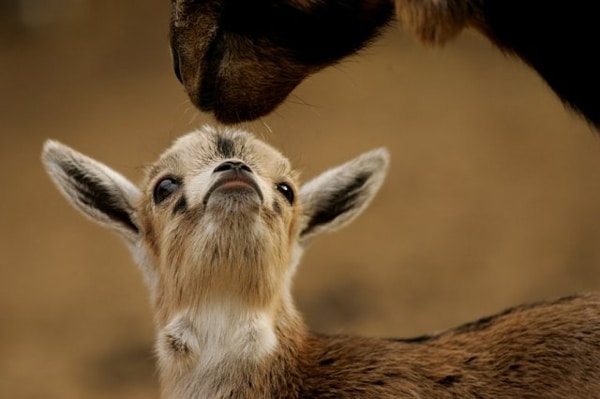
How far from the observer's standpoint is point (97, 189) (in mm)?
4574

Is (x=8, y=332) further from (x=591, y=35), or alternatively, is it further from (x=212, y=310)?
(x=591, y=35)

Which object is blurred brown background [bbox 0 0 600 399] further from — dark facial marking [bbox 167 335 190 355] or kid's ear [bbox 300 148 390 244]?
dark facial marking [bbox 167 335 190 355]

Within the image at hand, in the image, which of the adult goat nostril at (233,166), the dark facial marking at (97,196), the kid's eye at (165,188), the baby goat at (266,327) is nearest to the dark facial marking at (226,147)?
the baby goat at (266,327)

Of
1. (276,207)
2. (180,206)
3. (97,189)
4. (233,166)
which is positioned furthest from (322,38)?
(97,189)

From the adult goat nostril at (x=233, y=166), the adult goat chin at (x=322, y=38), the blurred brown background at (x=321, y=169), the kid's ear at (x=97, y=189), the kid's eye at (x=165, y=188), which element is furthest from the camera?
the blurred brown background at (x=321, y=169)

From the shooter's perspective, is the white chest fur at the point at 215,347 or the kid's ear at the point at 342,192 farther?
the kid's ear at the point at 342,192

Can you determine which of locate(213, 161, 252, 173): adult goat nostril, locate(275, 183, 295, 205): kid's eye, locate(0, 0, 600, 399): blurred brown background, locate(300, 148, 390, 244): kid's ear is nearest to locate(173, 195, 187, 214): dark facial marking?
locate(213, 161, 252, 173): adult goat nostril

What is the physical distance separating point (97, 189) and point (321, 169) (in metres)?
3.12

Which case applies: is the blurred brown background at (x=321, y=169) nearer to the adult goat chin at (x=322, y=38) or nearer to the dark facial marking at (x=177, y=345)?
the dark facial marking at (x=177, y=345)

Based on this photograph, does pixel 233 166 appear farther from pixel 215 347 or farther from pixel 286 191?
pixel 215 347

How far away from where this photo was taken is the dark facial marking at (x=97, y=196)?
4.55 meters

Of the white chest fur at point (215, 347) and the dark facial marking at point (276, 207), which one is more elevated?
the dark facial marking at point (276, 207)

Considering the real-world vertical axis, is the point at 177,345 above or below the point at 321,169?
below

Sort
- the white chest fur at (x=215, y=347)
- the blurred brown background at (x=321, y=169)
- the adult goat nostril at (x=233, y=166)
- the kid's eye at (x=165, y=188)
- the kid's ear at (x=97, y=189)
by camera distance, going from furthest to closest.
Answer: the blurred brown background at (x=321, y=169)
the kid's ear at (x=97, y=189)
the kid's eye at (x=165, y=188)
the white chest fur at (x=215, y=347)
the adult goat nostril at (x=233, y=166)
